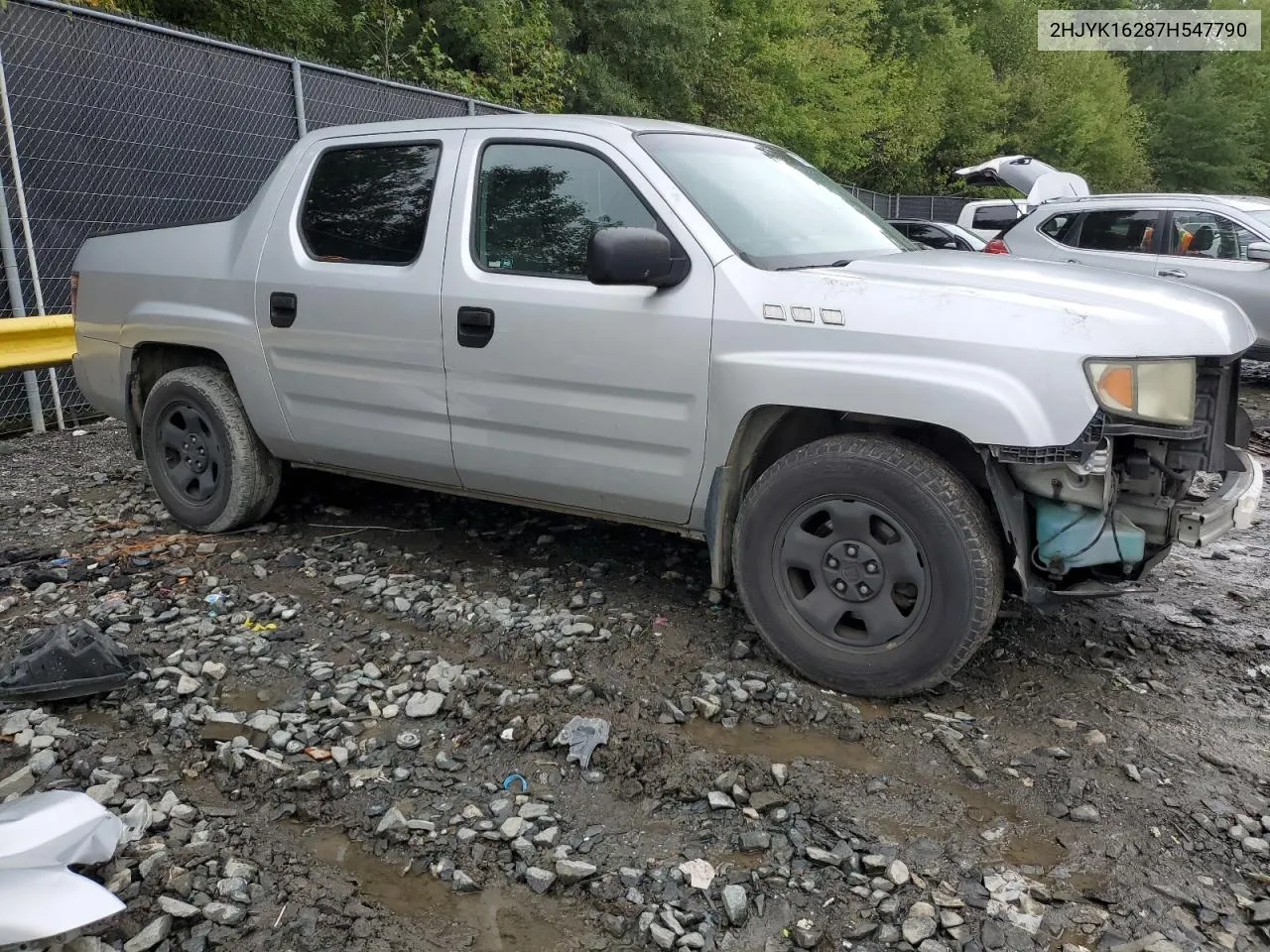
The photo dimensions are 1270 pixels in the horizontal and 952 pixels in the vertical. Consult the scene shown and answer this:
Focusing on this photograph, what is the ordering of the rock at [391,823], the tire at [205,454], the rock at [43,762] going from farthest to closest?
the tire at [205,454] → the rock at [43,762] → the rock at [391,823]

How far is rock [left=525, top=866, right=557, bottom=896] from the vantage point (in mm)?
2604

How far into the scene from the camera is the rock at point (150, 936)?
2.37m

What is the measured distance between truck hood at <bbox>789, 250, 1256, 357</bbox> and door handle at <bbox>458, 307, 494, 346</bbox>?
1.22 metres

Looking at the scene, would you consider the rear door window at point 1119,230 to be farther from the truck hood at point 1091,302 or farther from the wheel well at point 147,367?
the wheel well at point 147,367

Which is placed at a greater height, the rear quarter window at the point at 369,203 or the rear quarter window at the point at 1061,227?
the rear quarter window at the point at 369,203

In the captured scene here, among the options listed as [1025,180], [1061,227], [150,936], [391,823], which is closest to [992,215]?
[1025,180]

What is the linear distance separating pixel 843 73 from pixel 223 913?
93.6 feet

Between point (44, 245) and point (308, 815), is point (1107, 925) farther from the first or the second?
point (44, 245)

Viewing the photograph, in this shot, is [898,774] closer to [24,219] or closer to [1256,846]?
[1256,846]

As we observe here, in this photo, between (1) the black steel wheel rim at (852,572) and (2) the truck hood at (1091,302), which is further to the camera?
(1) the black steel wheel rim at (852,572)

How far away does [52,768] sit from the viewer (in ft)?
10.2

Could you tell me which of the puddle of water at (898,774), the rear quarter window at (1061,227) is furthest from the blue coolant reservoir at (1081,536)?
the rear quarter window at (1061,227)

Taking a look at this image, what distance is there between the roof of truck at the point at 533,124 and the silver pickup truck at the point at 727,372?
1.0 inches

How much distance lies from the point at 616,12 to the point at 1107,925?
19253 millimetres
